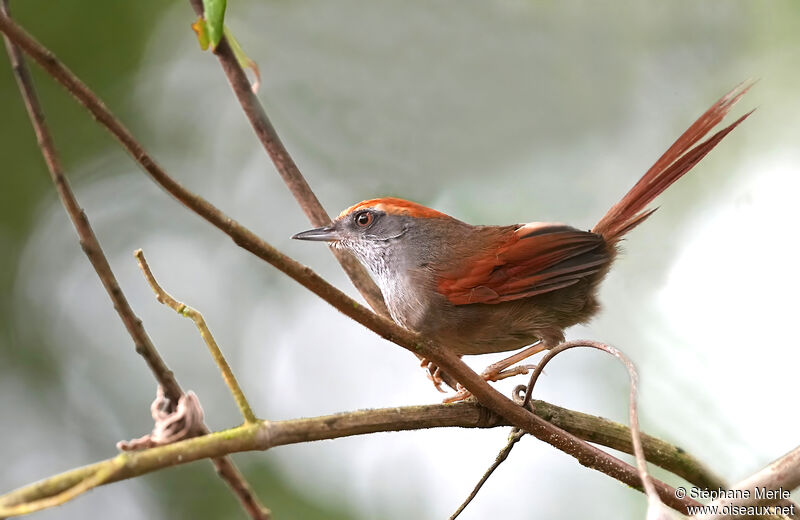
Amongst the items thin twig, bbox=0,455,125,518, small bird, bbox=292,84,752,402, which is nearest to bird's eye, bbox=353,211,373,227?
small bird, bbox=292,84,752,402

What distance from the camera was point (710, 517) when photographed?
4.83 ft

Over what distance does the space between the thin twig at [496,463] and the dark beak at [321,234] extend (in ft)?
4.04

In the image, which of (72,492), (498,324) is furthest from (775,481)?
(498,324)

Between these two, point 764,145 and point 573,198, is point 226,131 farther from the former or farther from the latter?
point 764,145

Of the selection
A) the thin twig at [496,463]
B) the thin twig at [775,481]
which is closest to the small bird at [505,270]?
the thin twig at [496,463]

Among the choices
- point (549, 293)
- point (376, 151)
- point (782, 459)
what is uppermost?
point (376, 151)

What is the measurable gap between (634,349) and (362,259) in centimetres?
159

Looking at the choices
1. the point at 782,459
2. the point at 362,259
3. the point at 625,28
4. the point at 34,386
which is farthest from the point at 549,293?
the point at 34,386

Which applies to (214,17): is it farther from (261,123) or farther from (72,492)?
(72,492)

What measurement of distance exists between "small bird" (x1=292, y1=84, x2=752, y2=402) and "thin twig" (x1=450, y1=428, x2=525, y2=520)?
464 mm

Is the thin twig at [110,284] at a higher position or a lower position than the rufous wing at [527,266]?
higher

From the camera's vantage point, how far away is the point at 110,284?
6.36 ft

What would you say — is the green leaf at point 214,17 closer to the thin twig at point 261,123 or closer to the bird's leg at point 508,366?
the thin twig at point 261,123

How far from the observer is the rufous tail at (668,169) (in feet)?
9.33
